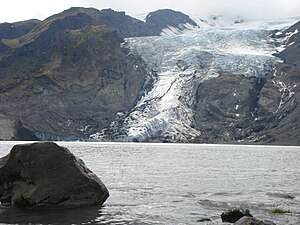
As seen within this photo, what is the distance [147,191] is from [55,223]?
17.0 m

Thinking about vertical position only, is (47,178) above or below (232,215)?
above

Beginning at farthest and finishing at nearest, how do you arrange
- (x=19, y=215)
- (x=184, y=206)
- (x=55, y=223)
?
(x=184, y=206) < (x=19, y=215) < (x=55, y=223)

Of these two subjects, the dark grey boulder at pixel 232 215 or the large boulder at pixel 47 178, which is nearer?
the dark grey boulder at pixel 232 215

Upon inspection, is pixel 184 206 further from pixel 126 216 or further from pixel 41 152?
pixel 41 152

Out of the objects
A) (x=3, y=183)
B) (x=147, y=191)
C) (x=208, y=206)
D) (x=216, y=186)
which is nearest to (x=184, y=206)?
(x=208, y=206)

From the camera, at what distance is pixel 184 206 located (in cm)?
3262

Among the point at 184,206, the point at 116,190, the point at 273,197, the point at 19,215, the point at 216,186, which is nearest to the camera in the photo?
the point at 19,215

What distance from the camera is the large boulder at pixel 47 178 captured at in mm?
29578

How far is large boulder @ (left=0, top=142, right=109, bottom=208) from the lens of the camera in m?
29.6

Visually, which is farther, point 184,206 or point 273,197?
point 273,197

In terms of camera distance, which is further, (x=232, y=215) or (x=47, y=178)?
(x=47, y=178)

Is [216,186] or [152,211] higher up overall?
[152,211]

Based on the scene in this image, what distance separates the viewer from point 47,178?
29.7 meters

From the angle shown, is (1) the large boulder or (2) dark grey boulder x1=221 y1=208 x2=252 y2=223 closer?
(2) dark grey boulder x1=221 y1=208 x2=252 y2=223
